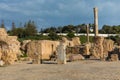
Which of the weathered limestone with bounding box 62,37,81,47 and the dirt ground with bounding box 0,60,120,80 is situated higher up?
the weathered limestone with bounding box 62,37,81,47

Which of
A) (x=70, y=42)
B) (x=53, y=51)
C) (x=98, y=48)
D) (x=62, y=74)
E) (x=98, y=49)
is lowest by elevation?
(x=62, y=74)

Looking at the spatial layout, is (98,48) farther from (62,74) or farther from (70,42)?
(62,74)

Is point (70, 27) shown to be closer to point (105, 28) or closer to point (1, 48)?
point (105, 28)

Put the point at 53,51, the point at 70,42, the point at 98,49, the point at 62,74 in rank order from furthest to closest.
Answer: the point at 70,42
the point at 53,51
the point at 98,49
the point at 62,74

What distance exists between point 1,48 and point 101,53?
14835 mm

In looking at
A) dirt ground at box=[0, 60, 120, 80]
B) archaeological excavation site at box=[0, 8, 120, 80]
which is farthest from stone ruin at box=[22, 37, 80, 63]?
dirt ground at box=[0, 60, 120, 80]

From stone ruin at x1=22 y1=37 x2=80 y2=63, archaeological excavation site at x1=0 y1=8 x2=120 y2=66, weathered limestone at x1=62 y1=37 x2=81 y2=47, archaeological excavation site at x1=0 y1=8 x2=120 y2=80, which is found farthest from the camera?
weathered limestone at x1=62 y1=37 x2=81 y2=47


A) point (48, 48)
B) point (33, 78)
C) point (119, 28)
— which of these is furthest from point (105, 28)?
point (33, 78)

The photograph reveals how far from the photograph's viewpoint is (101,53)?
36.9m

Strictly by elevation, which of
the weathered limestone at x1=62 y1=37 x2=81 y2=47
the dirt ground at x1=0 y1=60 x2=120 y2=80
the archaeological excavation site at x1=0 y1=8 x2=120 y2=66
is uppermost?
the weathered limestone at x1=62 y1=37 x2=81 y2=47

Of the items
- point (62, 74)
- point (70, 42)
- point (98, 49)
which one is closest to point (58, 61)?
point (62, 74)

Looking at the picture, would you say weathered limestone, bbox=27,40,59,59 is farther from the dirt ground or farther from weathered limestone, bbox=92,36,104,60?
the dirt ground

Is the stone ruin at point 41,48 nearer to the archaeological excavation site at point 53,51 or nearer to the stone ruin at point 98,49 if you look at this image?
the archaeological excavation site at point 53,51

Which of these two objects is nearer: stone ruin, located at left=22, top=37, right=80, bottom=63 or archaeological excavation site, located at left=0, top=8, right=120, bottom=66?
archaeological excavation site, located at left=0, top=8, right=120, bottom=66
